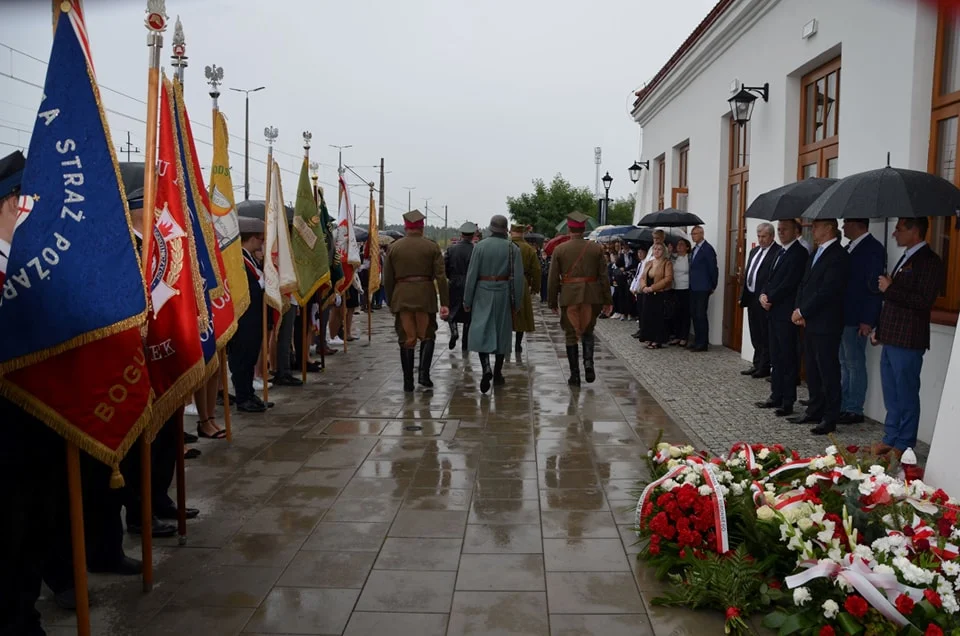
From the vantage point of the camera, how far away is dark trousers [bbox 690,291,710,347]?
12352 mm

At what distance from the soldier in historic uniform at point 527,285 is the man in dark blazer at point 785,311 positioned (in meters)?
3.11

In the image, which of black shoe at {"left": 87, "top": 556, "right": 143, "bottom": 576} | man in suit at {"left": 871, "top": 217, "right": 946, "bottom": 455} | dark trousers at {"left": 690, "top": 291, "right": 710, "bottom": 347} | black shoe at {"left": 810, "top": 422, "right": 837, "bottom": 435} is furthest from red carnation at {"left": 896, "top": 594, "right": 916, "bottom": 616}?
dark trousers at {"left": 690, "top": 291, "right": 710, "bottom": 347}

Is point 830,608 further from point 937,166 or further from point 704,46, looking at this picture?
point 704,46

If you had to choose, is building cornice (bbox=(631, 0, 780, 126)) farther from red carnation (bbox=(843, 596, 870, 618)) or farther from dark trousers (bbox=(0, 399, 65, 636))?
dark trousers (bbox=(0, 399, 65, 636))

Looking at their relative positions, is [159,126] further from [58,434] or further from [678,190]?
[678,190]

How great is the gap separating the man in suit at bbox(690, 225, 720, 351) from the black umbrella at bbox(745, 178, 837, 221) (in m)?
4.14

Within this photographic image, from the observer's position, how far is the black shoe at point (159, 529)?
457cm

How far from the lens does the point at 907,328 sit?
5879 millimetres

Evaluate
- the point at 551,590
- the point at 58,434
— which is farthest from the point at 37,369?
the point at 551,590

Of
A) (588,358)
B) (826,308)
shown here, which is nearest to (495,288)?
(588,358)

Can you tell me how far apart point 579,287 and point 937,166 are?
3819 mm

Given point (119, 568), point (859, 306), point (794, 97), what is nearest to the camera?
point (119, 568)

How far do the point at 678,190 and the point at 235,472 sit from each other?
1124cm

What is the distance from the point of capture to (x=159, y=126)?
434 centimetres
